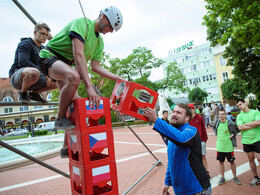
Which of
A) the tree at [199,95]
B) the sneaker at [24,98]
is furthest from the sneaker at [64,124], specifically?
the tree at [199,95]

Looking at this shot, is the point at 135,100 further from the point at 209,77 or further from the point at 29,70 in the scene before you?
the point at 209,77

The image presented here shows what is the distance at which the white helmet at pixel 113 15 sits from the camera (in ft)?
8.32

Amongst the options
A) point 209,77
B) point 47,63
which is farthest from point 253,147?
point 209,77

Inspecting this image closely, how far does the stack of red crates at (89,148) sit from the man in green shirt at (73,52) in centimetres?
12

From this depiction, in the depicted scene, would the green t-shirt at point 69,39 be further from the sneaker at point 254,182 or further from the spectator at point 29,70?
the sneaker at point 254,182

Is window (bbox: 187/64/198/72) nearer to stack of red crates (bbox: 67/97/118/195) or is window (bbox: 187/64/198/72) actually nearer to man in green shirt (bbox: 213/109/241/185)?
man in green shirt (bbox: 213/109/241/185)

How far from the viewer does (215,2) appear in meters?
11.4

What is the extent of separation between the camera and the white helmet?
254 centimetres

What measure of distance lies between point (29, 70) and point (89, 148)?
1.44 m

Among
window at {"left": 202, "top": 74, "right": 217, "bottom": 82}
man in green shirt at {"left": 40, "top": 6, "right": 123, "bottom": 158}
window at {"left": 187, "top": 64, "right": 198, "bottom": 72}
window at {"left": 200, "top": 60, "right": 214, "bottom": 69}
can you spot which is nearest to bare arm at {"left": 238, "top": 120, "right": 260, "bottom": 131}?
man in green shirt at {"left": 40, "top": 6, "right": 123, "bottom": 158}

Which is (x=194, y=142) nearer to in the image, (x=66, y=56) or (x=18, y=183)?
(x=66, y=56)

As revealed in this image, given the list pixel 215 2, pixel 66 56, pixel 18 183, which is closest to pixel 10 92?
pixel 18 183

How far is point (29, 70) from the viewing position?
274 cm

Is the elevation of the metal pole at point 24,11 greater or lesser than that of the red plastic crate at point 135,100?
greater
